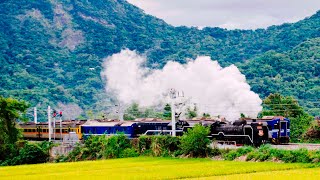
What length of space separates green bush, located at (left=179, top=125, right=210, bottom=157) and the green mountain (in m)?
35.6

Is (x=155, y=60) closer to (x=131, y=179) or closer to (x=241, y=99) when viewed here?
(x=241, y=99)

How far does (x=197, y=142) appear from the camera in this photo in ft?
120

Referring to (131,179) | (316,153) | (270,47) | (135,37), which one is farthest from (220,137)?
(135,37)

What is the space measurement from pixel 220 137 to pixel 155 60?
83976 mm

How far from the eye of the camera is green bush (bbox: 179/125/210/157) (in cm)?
3659

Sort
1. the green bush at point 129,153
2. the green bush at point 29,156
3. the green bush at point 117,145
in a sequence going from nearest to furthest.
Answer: the green bush at point 129,153
the green bush at point 117,145
the green bush at point 29,156

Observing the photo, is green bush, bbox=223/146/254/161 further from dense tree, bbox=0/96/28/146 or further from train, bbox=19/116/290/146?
dense tree, bbox=0/96/28/146

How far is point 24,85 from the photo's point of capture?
341 feet

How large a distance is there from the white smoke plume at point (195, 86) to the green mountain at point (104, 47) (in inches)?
165

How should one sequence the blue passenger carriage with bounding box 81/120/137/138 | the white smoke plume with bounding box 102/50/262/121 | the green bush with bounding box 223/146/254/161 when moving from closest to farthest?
the green bush with bounding box 223/146/254/161
the blue passenger carriage with bounding box 81/120/137/138
the white smoke plume with bounding box 102/50/262/121

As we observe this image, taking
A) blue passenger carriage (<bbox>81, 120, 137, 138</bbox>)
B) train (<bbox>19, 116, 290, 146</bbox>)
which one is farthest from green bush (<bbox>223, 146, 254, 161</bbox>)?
blue passenger carriage (<bbox>81, 120, 137, 138</bbox>)

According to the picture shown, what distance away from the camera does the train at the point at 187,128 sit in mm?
39688

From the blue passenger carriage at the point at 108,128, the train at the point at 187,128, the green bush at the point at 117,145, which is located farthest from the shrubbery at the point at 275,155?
the blue passenger carriage at the point at 108,128

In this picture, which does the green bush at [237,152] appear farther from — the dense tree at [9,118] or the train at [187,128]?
the dense tree at [9,118]
